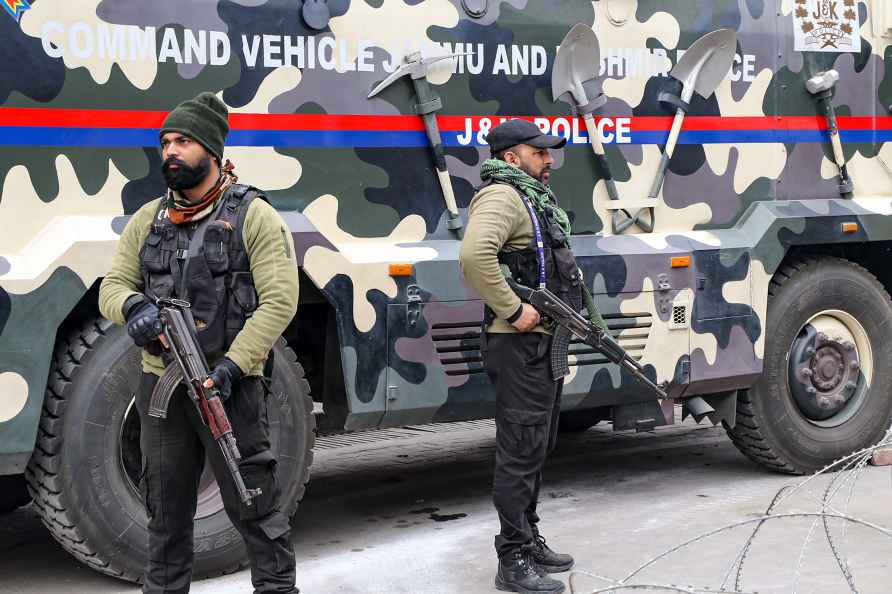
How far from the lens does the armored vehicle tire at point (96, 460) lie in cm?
448

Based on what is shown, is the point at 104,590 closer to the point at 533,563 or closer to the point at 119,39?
the point at 533,563

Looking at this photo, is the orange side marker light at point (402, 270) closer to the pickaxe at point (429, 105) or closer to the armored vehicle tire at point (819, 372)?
the pickaxe at point (429, 105)

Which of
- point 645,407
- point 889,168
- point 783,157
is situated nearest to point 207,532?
point 645,407

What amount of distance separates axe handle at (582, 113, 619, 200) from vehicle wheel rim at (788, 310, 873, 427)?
134cm

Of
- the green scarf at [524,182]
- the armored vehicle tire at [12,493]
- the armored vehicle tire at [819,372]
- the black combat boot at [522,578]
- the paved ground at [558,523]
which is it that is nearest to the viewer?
the black combat boot at [522,578]

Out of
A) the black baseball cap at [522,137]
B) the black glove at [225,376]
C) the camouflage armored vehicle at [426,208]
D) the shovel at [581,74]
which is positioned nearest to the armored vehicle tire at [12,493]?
the camouflage armored vehicle at [426,208]

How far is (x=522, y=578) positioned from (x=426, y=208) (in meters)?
1.58

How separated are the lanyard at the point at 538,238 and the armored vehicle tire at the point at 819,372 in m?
1.98

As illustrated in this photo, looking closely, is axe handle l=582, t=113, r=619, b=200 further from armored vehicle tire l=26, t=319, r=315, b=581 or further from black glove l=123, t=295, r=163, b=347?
black glove l=123, t=295, r=163, b=347

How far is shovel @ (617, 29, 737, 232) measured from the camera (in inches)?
232

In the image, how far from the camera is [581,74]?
18.6 feet

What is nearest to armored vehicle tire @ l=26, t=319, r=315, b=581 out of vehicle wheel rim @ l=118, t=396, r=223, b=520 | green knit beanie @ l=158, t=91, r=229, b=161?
vehicle wheel rim @ l=118, t=396, r=223, b=520

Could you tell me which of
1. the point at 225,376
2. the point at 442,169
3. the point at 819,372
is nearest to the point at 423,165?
the point at 442,169

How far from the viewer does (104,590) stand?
4711mm
